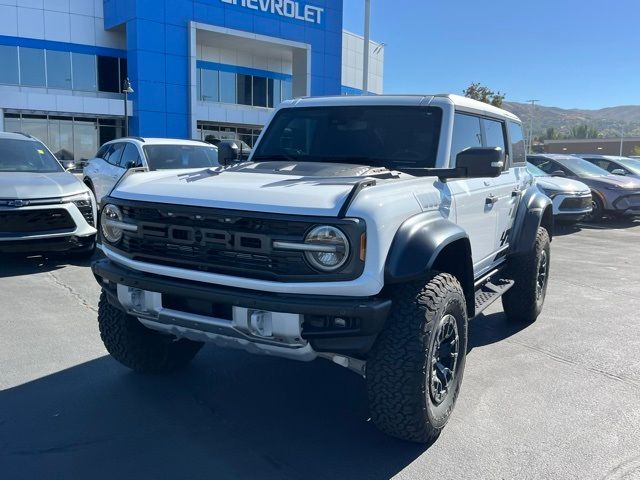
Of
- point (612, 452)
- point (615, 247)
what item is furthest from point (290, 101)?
point (615, 247)

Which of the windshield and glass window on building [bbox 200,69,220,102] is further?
glass window on building [bbox 200,69,220,102]

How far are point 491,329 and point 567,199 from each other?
745 cm

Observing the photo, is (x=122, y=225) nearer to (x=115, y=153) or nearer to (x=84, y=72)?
(x=115, y=153)

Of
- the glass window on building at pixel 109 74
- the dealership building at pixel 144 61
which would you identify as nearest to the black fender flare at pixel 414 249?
the dealership building at pixel 144 61

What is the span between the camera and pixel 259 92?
37344mm

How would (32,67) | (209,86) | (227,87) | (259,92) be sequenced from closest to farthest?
(32,67) < (209,86) < (227,87) < (259,92)

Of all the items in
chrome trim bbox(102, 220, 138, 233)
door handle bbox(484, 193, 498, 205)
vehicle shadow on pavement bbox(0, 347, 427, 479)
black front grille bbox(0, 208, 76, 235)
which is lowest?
vehicle shadow on pavement bbox(0, 347, 427, 479)

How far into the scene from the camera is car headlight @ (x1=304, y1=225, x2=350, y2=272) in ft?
8.92

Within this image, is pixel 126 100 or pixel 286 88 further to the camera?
pixel 286 88

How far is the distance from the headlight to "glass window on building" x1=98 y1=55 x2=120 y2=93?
30.7 m

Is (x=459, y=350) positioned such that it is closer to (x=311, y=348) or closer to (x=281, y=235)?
(x=311, y=348)

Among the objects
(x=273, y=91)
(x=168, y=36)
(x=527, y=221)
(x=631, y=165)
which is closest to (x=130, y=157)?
(x=527, y=221)

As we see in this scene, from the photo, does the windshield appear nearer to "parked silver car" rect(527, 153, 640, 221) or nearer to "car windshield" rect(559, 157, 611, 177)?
"parked silver car" rect(527, 153, 640, 221)

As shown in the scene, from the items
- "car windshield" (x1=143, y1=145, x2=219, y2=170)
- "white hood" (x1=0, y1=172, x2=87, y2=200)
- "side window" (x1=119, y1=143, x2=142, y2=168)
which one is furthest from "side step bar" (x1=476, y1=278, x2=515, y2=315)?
"side window" (x1=119, y1=143, x2=142, y2=168)
